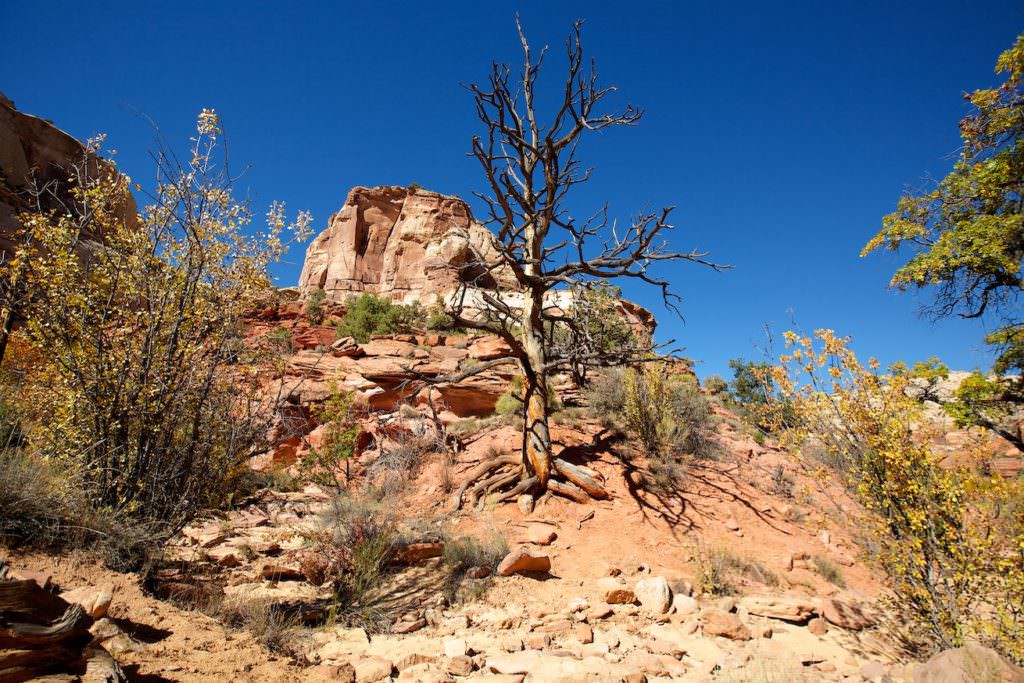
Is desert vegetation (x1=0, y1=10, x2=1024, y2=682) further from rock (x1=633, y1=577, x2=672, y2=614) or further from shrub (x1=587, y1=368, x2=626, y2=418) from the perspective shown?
shrub (x1=587, y1=368, x2=626, y2=418)

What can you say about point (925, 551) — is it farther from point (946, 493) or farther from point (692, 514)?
point (692, 514)

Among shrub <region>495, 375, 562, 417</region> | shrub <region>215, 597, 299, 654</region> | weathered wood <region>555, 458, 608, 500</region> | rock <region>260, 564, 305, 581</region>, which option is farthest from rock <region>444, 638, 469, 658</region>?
shrub <region>495, 375, 562, 417</region>

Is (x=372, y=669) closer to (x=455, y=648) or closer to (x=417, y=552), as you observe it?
(x=455, y=648)

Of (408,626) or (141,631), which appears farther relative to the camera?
(408,626)

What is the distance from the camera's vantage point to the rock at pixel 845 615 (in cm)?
431

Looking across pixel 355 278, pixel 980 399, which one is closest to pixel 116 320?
pixel 980 399

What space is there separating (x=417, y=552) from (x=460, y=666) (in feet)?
7.96

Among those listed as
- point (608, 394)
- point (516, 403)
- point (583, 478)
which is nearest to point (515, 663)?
point (583, 478)

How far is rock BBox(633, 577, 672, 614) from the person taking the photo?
14.5ft

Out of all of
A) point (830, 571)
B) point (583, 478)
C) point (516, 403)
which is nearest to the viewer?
point (830, 571)

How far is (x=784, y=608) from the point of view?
4504mm

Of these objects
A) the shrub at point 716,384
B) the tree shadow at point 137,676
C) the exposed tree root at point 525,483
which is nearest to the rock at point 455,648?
the tree shadow at point 137,676

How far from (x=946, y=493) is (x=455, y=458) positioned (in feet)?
24.9

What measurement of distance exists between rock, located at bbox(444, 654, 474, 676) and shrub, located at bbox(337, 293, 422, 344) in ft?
56.5
